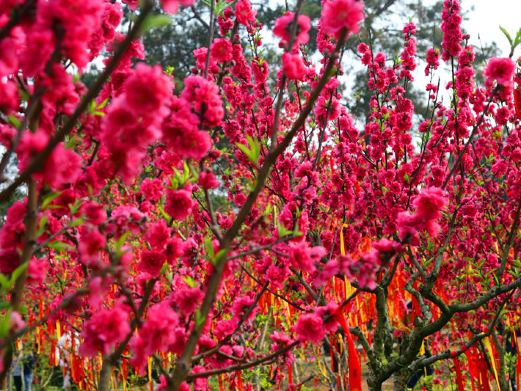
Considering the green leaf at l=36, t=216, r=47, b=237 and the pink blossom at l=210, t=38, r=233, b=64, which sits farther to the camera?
the pink blossom at l=210, t=38, r=233, b=64

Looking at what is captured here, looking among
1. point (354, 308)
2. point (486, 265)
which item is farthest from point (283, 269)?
point (486, 265)

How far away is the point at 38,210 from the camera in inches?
65.0

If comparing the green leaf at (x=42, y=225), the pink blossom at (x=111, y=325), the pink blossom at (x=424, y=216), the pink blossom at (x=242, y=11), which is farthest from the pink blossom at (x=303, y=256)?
the pink blossom at (x=242, y=11)

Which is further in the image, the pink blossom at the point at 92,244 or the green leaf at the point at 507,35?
the green leaf at the point at 507,35

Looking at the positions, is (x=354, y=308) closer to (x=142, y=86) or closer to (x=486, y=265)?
(x=486, y=265)

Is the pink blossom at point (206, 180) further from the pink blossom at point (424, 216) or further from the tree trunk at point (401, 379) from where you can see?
the tree trunk at point (401, 379)

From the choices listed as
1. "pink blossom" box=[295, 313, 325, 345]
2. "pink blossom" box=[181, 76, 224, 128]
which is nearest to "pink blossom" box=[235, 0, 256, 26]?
"pink blossom" box=[181, 76, 224, 128]

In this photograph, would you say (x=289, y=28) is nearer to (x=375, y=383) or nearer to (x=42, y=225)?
(x=42, y=225)

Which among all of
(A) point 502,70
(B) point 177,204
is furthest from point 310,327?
(A) point 502,70

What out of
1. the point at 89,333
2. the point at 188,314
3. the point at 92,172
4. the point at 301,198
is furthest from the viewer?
the point at 301,198

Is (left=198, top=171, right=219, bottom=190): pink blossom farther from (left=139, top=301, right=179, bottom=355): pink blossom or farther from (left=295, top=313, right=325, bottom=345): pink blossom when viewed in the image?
(left=295, top=313, right=325, bottom=345): pink blossom

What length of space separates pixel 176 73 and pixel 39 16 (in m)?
14.6

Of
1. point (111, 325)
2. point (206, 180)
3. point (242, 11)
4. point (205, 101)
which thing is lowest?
point (111, 325)

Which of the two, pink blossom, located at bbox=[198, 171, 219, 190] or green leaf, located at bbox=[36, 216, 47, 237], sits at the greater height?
pink blossom, located at bbox=[198, 171, 219, 190]
